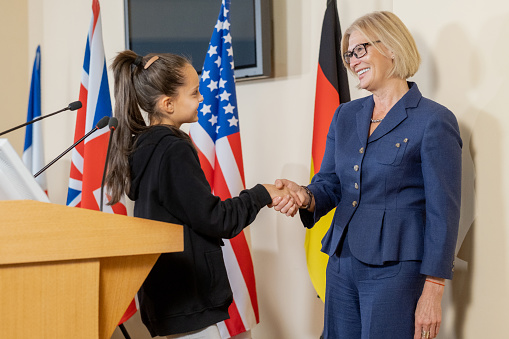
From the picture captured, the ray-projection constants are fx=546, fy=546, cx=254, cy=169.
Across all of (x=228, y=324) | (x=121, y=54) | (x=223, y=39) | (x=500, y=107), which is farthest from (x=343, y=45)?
(x=228, y=324)

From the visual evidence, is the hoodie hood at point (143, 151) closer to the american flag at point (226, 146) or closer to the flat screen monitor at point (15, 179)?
the flat screen monitor at point (15, 179)

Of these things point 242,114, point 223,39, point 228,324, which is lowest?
point 228,324

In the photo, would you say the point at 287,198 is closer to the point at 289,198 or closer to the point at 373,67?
the point at 289,198

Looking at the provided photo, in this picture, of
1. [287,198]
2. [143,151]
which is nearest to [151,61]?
[143,151]

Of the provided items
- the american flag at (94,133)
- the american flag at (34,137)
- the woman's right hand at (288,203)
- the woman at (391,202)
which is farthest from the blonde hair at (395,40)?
the american flag at (34,137)

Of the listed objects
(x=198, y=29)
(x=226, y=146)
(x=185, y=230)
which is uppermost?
(x=198, y=29)

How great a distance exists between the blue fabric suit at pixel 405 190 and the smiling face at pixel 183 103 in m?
0.53

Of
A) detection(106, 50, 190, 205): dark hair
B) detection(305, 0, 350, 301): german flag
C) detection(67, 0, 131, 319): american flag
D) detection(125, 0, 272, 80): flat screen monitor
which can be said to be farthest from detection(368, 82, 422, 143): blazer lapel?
detection(67, 0, 131, 319): american flag

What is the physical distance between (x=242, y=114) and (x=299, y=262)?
902 mm

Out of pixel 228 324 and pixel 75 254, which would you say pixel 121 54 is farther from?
pixel 228 324

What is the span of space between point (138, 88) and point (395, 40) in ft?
2.74

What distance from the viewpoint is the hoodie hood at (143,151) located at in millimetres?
1529

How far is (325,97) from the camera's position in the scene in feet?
8.32

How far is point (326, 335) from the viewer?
1762mm
